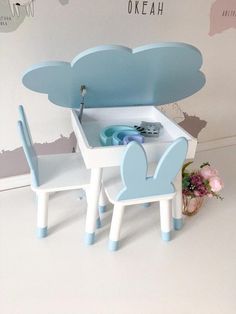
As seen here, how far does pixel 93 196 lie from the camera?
2.97 ft

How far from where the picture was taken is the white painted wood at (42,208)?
0.94m

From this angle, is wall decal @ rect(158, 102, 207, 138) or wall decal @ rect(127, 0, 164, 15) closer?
wall decal @ rect(127, 0, 164, 15)

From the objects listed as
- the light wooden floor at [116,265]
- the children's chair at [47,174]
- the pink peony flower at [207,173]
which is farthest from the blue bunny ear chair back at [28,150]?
the pink peony flower at [207,173]

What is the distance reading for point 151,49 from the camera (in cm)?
77

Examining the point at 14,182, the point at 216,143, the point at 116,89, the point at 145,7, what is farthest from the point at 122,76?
the point at 216,143

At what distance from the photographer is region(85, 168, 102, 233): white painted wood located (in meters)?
0.88

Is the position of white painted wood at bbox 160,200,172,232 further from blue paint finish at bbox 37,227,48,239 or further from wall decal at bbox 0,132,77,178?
wall decal at bbox 0,132,77,178

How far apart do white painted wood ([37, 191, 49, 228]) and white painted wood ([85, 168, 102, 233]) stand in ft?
0.45

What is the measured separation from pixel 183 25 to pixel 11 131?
80 centimetres

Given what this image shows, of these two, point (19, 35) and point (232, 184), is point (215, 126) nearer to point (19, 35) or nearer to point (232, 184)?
point (232, 184)

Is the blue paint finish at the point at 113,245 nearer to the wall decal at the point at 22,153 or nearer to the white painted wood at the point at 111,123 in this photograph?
the white painted wood at the point at 111,123

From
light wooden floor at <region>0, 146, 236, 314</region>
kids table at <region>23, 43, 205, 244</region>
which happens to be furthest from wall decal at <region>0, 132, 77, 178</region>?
kids table at <region>23, 43, 205, 244</region>

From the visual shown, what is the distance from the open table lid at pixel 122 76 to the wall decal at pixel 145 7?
352mm

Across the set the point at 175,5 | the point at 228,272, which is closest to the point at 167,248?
the point at 228,272
